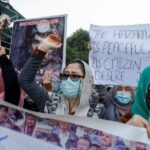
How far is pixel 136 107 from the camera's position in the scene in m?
1.63

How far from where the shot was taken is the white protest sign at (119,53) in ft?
12.9

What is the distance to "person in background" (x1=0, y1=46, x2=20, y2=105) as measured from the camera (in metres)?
2.72

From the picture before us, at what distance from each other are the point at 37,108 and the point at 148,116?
1538 millimetres

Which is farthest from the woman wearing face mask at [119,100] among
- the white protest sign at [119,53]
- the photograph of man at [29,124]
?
the photograph of man at [29,124]

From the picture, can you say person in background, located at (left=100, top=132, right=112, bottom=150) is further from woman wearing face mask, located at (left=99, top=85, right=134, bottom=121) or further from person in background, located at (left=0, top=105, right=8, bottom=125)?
woman wearing face mask, located at (left=99, top=85, right=134, bottom=121)

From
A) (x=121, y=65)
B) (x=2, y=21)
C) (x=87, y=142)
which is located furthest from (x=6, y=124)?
(x=121, y=65)

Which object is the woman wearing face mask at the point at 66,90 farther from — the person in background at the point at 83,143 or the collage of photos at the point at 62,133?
the person in background at the point at 83,143

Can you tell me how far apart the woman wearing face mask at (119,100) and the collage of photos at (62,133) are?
210 cm

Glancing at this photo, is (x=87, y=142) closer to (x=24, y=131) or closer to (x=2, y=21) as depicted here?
(x=24, y=131)

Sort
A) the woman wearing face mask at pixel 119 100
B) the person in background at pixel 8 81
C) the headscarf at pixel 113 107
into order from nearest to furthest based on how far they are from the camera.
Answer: the person in background at pixel 8 81 → the headscarf at pixel 113 107 → the woman wearing face mask at pixel 119 100

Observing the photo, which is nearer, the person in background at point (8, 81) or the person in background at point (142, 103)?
the person in background at point (142, 103)

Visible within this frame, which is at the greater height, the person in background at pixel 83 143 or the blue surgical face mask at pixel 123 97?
the person in background at pixel 83 143

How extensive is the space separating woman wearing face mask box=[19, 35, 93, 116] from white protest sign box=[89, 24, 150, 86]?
2.47ft

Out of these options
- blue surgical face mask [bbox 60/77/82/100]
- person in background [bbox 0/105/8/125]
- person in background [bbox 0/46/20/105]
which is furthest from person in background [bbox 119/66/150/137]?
blue surgical face mask [bbox 60/77/82/100]
